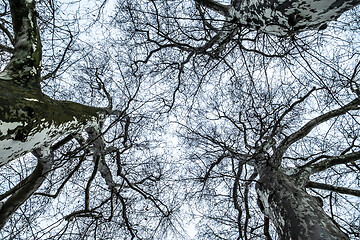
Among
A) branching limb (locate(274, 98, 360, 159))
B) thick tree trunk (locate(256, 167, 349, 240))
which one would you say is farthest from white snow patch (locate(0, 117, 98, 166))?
branching limb (locate(274, 98, 360, 159))

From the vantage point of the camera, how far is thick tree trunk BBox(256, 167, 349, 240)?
1637 mm

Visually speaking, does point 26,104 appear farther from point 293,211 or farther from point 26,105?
point 293,211

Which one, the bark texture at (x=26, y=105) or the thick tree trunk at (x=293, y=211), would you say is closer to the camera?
the bark texture at (x=26, y=105)

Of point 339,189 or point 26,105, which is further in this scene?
point 339,189

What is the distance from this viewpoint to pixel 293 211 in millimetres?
1879

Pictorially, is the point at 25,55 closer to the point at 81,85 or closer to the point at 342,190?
the point at 81,85

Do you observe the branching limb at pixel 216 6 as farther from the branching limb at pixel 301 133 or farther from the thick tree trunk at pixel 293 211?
the thick tree trunk at pixel 293 211

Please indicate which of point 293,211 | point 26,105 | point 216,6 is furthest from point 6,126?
point 216,6

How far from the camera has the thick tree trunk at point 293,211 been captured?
1.64 metres

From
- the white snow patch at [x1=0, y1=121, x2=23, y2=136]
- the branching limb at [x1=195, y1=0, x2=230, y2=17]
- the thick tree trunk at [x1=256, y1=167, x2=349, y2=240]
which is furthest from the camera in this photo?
the branching limb at [x1=195, y1=0, x2=230, y2=17]

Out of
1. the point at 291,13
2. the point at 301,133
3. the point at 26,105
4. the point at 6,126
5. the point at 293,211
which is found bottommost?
the point at 6,126

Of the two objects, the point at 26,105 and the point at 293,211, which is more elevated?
the point at 293,211

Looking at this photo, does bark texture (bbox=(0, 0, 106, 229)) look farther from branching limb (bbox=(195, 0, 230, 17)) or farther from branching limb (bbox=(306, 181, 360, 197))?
branching limb (bbox=(306, 181, 360, 197))

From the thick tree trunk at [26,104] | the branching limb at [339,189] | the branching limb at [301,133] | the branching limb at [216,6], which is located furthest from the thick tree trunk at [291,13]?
the branching limb at [339,189]
